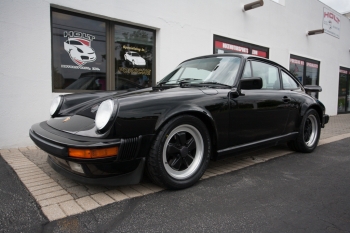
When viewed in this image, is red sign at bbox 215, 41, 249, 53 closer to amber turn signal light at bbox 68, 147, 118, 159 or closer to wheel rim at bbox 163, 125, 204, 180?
wheel rim at bbox 163, 125, 204, 180

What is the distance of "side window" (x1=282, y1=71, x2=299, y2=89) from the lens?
3.79 metres

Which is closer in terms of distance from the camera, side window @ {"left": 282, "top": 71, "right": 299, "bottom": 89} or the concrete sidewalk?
the concrete sidewalk

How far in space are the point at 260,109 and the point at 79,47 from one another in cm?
360

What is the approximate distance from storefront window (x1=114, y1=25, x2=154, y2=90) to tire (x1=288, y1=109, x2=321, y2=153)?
3.11 metres

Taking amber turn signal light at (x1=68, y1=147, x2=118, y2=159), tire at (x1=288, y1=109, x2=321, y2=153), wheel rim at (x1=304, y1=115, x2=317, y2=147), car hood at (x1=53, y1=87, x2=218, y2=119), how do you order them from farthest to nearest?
wheel rim at (x1=304, y1=115, x2=317, y2=147) → tire at (x1=288, y1=109, x2=321, y2=153) → car hood at (x1=53, y1=87, x2=218, y2=119) → amber turn signal light at (x1=68, y1=147, x2=118, y2=159)

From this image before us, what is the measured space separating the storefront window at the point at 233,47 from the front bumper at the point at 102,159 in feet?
18.3

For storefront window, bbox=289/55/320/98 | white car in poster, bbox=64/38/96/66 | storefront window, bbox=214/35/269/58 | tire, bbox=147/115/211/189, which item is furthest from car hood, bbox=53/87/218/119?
storefront window, bbox=289/55/320/98

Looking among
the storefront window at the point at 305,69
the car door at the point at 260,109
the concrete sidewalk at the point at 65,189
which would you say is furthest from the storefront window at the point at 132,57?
the storefront window at the point at 305,69

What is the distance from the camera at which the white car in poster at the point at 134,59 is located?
5.47 meters

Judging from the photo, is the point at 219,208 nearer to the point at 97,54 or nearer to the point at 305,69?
the point at 97,54

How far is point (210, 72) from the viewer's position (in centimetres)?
310

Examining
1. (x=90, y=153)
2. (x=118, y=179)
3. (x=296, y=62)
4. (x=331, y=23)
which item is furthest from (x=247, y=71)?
(x=331, y=23)

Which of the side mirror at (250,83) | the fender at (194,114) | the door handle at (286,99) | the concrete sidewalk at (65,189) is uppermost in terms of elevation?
the side mirror at (250,83)

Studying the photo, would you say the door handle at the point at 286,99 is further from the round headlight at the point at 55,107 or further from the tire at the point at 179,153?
the round headlight at the point at 55,107
